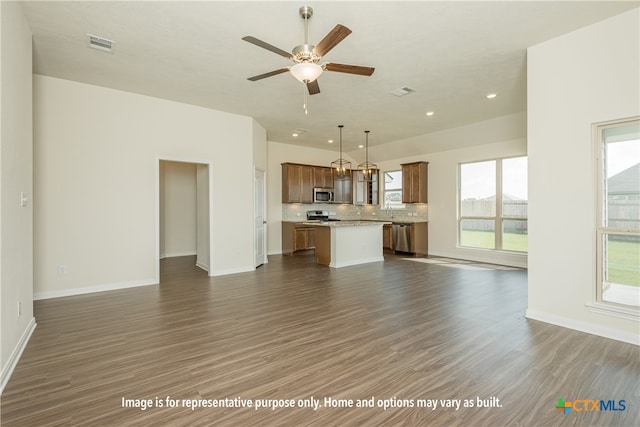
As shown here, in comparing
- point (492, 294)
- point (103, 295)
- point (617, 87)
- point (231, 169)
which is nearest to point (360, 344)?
point (492, 294)

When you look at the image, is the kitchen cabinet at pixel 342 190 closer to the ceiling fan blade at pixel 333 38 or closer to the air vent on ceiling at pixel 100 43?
the air vent on ceiling at pixel 100 43

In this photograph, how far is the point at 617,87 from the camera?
9.51 feet

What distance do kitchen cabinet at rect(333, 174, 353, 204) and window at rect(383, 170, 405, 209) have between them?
3.72 ft

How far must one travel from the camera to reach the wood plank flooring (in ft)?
6.21

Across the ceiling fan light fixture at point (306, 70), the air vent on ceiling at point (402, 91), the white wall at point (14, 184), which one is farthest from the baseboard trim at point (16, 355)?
the air vent on ceiling at point (402, 91)

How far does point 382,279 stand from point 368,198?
4607mm

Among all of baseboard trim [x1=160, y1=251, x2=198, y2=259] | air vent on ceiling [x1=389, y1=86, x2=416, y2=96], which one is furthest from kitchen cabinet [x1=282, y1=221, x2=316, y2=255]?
air vent on ceiling [x1=389, y1=86, x2=416, y2=96]

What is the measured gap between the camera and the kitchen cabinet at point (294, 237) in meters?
8.48

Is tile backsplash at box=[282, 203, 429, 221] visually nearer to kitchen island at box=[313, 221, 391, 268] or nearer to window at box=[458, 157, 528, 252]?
window at box=[458, 157, 528, 252]

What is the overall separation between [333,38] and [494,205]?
20.3 feet

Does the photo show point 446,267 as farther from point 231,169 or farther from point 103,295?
point 103,295

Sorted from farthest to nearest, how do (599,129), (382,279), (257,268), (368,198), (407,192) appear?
(368,198) → (407,192) → (257,268) → (382,279) → (599,129)

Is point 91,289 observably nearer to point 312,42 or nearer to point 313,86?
point 313,86

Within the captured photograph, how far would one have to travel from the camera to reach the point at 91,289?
4543 millimetres
